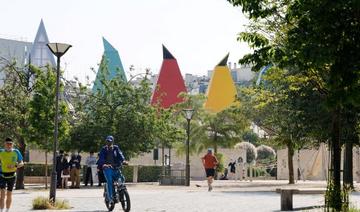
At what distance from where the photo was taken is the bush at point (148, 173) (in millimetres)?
39656

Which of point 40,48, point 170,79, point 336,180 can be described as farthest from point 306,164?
point 40,48

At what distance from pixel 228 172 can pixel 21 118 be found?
24.2 metres

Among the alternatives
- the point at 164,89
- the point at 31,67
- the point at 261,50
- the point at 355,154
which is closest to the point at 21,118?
the point at 31,67

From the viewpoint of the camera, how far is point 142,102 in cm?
3419

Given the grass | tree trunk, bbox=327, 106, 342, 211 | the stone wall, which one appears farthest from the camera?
the stone wall

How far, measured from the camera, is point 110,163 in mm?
15344

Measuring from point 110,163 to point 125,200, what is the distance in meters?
1.00

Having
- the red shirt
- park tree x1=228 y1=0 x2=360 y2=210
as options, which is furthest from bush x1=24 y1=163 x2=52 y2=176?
park tree x1=228 y1=0 x2=360 y2=210

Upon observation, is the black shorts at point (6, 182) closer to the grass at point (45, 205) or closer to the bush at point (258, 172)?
the grass at point (45, 205)

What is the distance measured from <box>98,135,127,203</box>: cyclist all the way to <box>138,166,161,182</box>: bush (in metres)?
24.3

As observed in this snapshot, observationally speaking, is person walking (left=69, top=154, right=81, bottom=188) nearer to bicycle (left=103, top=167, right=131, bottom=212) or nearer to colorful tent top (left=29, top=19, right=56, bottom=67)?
bicycle (left=103, top=167, right=131, bottom=212)

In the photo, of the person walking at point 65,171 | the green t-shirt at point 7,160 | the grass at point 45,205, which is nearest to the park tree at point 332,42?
the green t-shirt at point 7,160

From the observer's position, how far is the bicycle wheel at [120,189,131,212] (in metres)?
14.7

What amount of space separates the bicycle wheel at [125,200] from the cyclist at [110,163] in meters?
0.46
